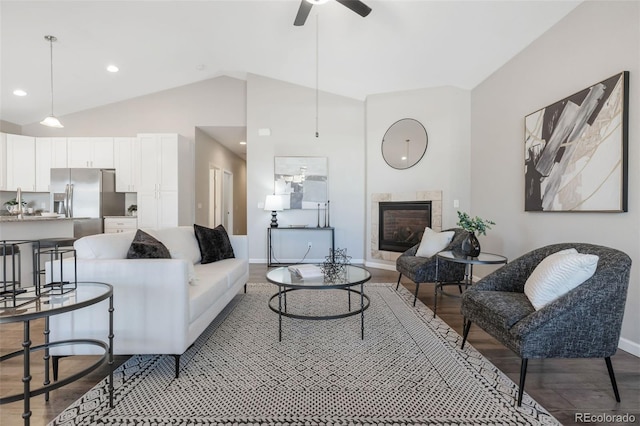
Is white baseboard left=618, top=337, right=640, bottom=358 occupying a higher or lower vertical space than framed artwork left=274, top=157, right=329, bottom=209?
lower

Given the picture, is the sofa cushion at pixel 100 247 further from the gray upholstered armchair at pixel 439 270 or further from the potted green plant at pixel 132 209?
the potted green plant at pixel 132 209

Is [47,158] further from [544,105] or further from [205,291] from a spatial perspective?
[544,105]

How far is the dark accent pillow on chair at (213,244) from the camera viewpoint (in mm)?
3248

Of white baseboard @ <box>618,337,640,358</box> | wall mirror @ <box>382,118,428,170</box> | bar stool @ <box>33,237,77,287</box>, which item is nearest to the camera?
bar stool @ <box>33,237,77,287</box>

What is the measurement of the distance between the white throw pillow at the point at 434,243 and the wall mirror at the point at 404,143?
159 centimetres

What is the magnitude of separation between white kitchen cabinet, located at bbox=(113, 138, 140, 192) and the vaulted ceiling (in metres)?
0.95

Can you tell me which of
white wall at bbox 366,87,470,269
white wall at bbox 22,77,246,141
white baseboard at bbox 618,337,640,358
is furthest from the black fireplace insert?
white wall at bbox 22,77,246,141

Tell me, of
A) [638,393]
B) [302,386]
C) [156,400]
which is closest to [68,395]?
[156,400]

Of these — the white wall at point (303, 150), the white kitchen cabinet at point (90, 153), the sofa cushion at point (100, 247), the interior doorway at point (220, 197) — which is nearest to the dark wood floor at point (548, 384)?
the sofa cushion at point (100, 247)

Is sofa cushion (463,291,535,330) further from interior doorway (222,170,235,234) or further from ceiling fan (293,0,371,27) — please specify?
interior doorway (222,170,235,234)

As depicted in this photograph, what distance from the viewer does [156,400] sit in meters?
1.62

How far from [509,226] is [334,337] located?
2.51m

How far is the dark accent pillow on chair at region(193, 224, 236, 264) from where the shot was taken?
3.25m

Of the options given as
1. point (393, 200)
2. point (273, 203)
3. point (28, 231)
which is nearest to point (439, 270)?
point (393, 200)
